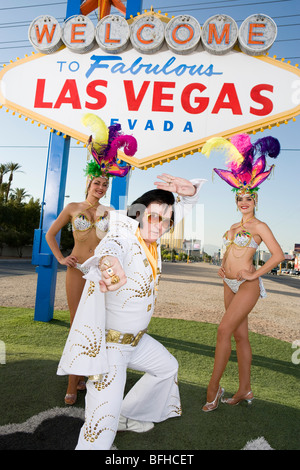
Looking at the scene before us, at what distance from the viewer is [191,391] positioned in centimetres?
297

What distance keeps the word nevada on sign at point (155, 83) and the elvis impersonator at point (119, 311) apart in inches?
91.3

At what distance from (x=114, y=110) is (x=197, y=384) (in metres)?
3.37

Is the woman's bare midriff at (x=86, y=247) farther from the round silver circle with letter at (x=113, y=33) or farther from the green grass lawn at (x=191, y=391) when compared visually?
the round silver circle with letter at (x=113, y=33)

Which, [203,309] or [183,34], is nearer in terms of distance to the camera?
[183,34]

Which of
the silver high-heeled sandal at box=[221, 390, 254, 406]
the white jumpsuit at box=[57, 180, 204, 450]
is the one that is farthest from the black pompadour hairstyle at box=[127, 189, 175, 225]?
the silver high-heeled sandal at box=[221, 390, 254, 406]

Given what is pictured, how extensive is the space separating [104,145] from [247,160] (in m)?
1.18

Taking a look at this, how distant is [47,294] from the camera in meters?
5.36

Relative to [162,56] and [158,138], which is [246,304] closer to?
[158,138]

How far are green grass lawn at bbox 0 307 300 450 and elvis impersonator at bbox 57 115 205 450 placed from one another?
51cm

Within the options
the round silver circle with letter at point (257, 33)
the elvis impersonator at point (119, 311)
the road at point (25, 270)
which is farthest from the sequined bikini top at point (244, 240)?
the road at point (25, 270)

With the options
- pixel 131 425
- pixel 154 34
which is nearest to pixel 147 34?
pixel 154 34

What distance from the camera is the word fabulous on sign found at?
166 inches

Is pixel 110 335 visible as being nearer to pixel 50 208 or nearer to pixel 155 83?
pixel 155 83
